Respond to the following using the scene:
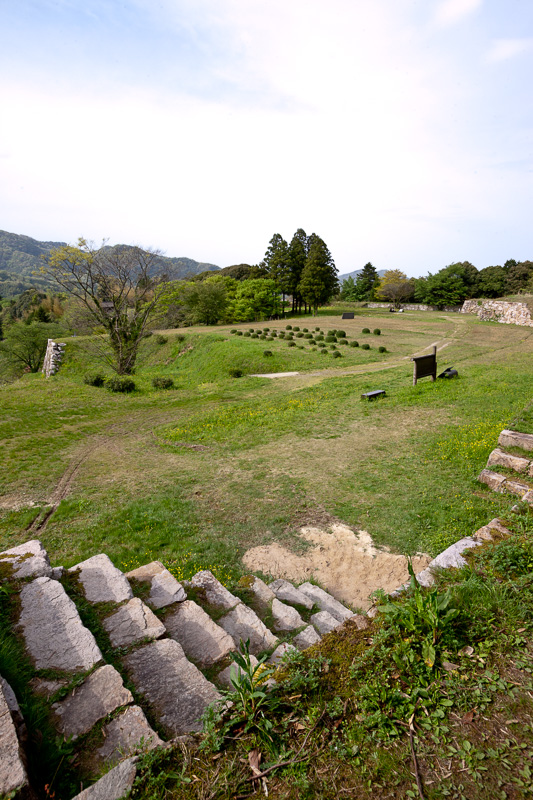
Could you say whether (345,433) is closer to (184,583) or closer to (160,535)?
(160,535)

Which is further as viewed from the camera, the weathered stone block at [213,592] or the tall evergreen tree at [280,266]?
the tall evergreen tree at [280,266]

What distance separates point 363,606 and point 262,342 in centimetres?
2727

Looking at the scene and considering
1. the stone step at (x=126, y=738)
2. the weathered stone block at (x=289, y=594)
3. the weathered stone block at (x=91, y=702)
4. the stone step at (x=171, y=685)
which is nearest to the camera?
the stone step at (x=126, y=738)

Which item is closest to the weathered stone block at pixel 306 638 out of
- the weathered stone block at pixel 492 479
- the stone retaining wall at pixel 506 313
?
the weathered stone block at pixel 492 479

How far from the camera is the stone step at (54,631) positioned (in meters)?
3.28

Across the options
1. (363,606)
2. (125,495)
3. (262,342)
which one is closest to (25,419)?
(125,495)

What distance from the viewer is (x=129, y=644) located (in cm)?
375

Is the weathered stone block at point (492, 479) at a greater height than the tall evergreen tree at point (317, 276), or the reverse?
the tall evergreen tree at point (317, 276)

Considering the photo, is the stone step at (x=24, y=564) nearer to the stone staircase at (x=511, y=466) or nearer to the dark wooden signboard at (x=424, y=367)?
the stone staircase at (x=511, y=466)

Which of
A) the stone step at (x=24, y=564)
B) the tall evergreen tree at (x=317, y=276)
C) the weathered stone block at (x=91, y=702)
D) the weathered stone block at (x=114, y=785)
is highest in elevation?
the tall evergreen tree at (x=317, y=276)

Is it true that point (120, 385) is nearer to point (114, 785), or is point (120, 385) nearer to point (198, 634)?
point (198, 634)

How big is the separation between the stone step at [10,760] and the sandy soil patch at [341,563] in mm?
4230

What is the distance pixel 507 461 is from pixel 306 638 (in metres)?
6.01

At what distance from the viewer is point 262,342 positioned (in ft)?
103
